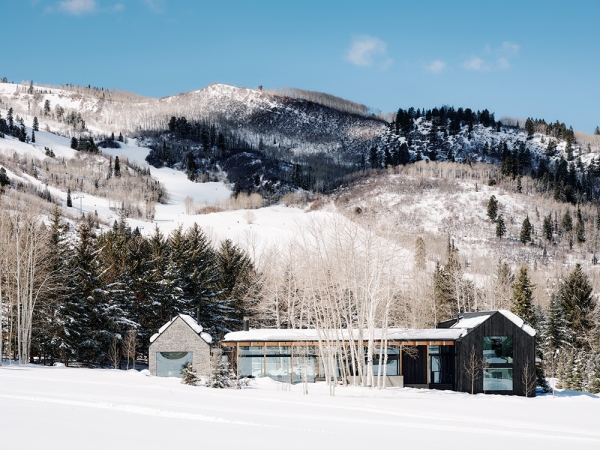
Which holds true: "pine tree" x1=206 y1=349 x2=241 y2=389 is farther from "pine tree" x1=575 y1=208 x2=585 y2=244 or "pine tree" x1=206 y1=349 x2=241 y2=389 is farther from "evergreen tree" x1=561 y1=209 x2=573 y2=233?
"evergreen tree" x1=561 y1=209 x2=573 y2=233

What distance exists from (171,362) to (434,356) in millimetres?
14896

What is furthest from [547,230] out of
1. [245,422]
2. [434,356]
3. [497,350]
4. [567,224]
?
[245,422]

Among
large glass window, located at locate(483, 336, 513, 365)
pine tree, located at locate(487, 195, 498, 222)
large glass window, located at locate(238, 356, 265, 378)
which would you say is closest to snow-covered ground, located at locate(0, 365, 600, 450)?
large glass window, located at locate(483, 336, 513, 365)

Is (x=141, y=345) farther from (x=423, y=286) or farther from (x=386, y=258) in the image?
(x=423, y=286)

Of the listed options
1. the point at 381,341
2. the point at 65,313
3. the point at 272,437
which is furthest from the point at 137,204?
the point at 272,437

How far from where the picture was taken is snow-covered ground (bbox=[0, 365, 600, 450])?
38.9 feet

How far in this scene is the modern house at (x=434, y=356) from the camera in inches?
1318

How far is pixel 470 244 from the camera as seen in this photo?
11669cm

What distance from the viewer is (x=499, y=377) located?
33.7 m

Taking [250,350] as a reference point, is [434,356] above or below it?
below

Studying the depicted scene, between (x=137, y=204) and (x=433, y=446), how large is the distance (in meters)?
143

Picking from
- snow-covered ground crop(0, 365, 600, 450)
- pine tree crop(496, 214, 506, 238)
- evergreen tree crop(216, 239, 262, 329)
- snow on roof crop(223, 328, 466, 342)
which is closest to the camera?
snow-covered ground crop(0, 365, 600, 450)

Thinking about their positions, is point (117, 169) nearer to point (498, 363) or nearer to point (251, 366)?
point (251, 366)

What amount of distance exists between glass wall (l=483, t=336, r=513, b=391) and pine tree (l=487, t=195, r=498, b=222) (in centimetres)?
10019
